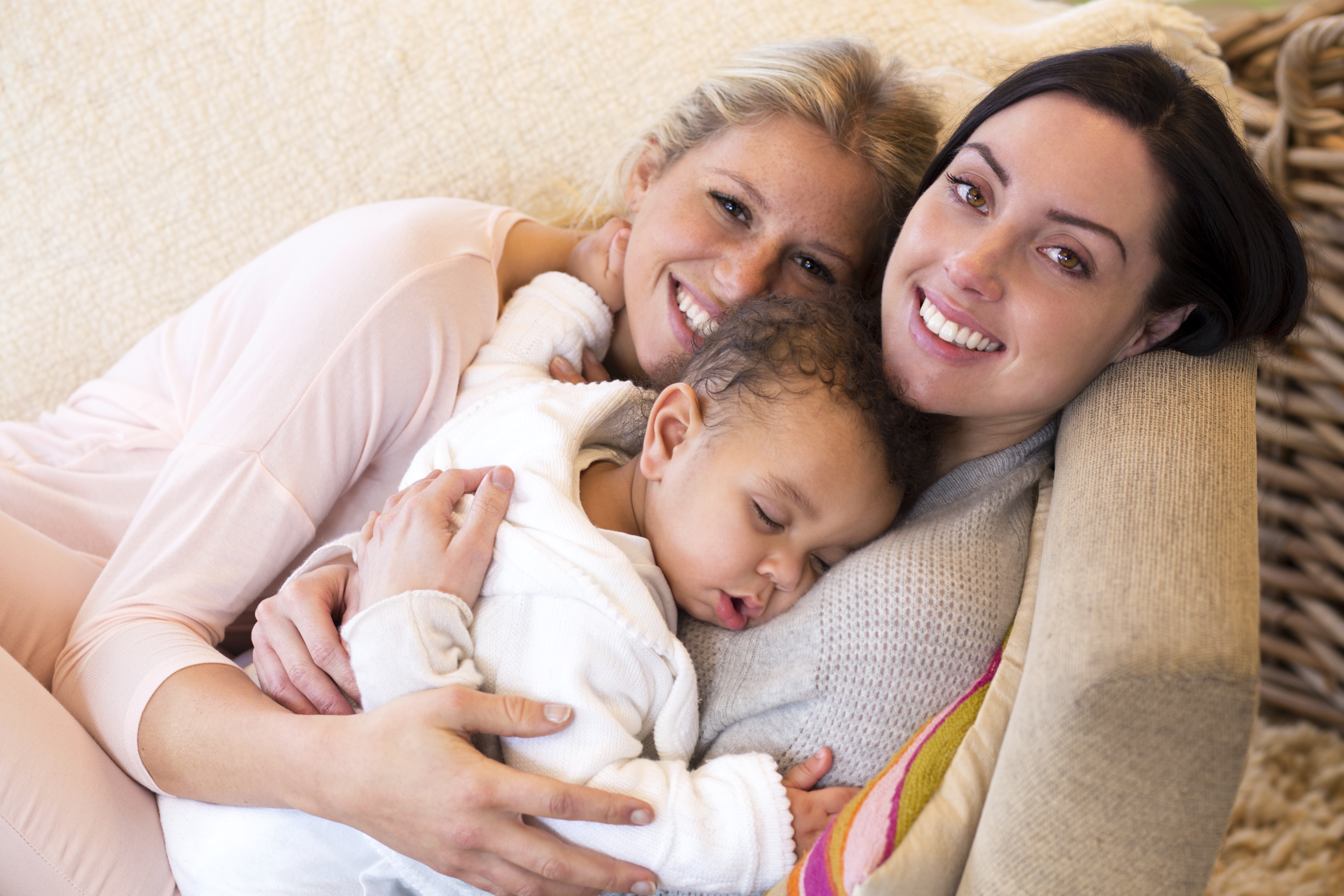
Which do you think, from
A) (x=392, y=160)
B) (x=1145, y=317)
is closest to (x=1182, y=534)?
(x=1145, y=317)

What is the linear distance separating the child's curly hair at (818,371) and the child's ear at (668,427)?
22 millimetres

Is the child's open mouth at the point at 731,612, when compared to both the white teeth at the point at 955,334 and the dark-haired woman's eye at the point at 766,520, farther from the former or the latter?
the white teeth at the point at 955,334

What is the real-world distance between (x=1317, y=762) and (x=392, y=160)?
223cm

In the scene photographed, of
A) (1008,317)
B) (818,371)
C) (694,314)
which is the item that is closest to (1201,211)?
(1008,317)

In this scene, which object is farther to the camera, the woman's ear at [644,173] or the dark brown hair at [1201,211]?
the woman's ear at [644,173]

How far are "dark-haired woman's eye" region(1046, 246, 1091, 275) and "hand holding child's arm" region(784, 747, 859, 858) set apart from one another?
2.04ft

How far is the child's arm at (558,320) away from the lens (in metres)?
1.46

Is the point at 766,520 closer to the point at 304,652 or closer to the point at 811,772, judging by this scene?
the point at 811,772

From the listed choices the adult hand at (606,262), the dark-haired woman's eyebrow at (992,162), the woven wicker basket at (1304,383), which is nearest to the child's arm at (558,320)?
the adult hand at (606,262)

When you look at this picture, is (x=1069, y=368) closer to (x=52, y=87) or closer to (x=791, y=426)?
(x=791, y=426)

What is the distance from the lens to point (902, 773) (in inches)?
36.1

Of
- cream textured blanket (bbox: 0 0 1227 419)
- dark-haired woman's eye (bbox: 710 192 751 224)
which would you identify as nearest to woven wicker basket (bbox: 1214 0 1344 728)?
cream textured blanket (bbox: 0 0 1227 419)

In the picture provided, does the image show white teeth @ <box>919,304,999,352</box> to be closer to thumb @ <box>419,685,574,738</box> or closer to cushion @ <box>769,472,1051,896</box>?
cushion @ <box>769,472,1051,896</box>

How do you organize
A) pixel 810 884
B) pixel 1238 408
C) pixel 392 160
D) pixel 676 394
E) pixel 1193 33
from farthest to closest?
pixel 392 160 < pixel 1193 33 < pixel 676 394 < pixel 1238 408 < pixel 810 884
